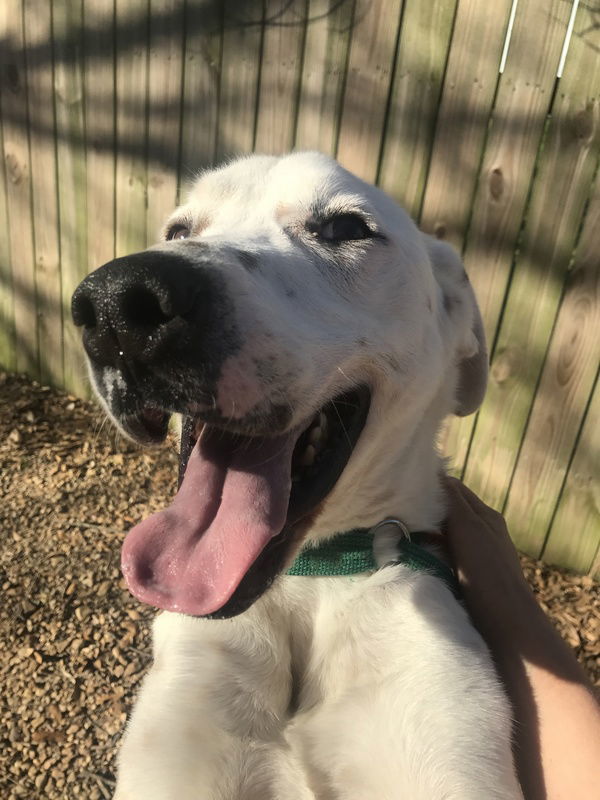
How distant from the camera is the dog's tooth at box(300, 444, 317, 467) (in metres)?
1.84

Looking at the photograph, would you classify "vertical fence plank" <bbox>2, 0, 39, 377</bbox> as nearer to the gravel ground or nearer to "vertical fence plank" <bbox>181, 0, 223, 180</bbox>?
the gravel ground

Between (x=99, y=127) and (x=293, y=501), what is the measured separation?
3801 mm

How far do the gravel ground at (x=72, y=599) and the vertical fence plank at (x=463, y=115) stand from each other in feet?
7.09

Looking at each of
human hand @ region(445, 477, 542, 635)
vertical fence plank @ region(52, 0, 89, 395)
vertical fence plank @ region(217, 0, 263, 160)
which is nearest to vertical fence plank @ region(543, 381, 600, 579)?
human hand @ region(445, 477, 542, 635)

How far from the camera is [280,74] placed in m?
3.86

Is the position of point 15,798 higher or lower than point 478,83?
lower

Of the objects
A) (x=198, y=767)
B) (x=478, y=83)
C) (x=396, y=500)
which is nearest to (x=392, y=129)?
(x=478, y=83)

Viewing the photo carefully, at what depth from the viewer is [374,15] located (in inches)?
138

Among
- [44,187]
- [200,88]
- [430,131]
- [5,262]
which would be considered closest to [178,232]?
[430,131]

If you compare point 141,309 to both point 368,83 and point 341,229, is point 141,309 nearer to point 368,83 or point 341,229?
point 341,229

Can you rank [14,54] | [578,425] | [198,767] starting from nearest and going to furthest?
[198,767], [578,425], [14,54]

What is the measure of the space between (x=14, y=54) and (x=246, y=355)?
4511 millimetres

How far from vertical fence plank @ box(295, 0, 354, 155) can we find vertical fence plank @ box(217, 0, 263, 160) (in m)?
0.34

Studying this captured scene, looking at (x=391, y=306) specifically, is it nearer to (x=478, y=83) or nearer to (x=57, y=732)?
(x=478, y=83)
